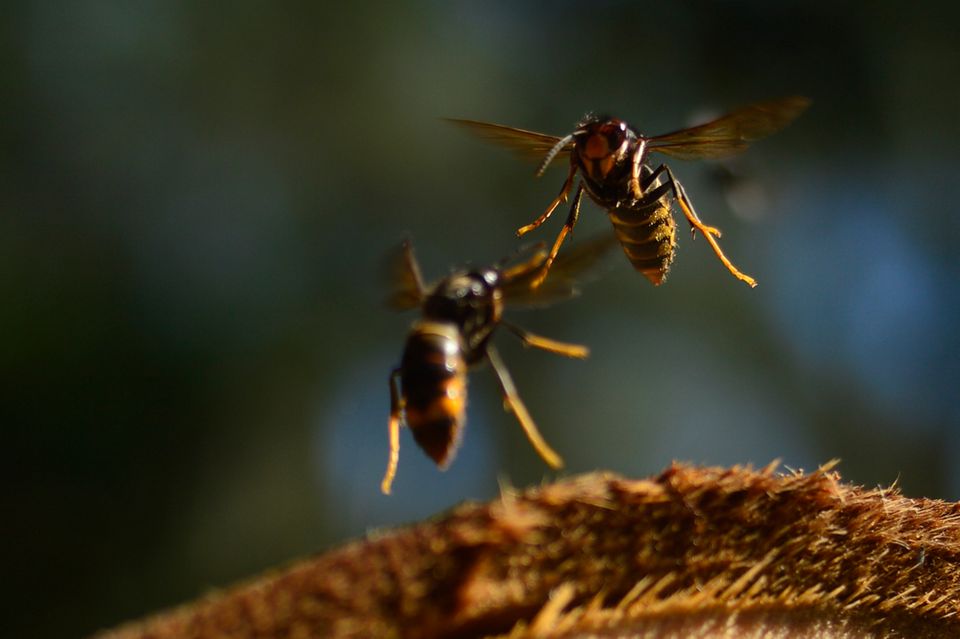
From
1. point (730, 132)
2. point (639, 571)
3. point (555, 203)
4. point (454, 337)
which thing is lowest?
point (639, 571)

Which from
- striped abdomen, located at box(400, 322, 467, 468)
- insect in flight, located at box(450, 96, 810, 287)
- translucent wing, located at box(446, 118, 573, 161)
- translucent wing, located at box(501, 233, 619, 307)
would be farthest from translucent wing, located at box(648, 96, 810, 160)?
striped abdomen, located at box(400, 322, 467, 468)

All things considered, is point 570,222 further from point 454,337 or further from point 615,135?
point 454,337

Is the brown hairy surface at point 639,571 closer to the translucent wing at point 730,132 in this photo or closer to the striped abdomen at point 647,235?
the striped abdomen at point 647,235

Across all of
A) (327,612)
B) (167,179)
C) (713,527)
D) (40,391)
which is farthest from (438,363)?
(167,179)

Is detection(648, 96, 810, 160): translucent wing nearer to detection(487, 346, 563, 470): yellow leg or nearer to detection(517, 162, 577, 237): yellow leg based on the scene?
detection(517, 162, 577, 237): yellow leg

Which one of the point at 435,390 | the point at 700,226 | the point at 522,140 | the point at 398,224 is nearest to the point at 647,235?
the point at 700,226

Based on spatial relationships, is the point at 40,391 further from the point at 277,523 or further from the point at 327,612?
the point at 327,612

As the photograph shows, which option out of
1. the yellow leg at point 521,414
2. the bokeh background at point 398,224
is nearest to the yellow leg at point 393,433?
the yellow leg at point 521,414
